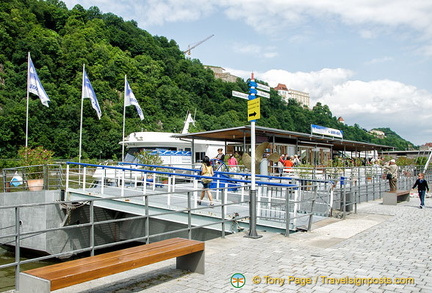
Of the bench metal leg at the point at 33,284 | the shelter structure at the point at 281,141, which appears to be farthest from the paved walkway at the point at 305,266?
the shelter structure at the point at 281,141

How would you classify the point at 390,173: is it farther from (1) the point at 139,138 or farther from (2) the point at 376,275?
(1) the point at 139,138

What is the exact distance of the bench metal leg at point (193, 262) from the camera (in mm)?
5766

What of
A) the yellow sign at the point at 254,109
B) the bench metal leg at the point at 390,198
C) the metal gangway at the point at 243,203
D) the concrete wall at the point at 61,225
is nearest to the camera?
the yellow sign at the point at 254,109

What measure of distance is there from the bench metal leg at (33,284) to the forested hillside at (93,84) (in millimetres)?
51984

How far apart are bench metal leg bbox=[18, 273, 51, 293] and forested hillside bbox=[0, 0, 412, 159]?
171 feet

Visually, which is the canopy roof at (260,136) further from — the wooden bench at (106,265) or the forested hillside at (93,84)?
the forested hillside at (93,84)

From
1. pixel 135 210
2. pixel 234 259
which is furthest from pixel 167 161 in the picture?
pixel 234 259

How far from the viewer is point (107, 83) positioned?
6988 cm

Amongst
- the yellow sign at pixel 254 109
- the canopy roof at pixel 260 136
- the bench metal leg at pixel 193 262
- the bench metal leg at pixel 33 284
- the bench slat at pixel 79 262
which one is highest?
the canopy roof at pixel 260 136

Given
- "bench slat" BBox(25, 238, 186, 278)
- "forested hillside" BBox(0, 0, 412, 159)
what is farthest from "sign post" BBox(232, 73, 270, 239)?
"forested hillside" BBox(0, 0, 412, 159)

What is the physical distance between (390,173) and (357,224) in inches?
297

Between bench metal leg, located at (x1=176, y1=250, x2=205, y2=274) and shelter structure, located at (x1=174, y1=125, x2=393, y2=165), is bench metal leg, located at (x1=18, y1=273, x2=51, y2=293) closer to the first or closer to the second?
bench metal leg, located at (x1=176, y1=250, x2=205, y2=274)

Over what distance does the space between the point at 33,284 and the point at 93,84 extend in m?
67.7

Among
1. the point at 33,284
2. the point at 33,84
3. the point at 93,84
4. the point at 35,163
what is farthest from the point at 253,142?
the point at 93,84
